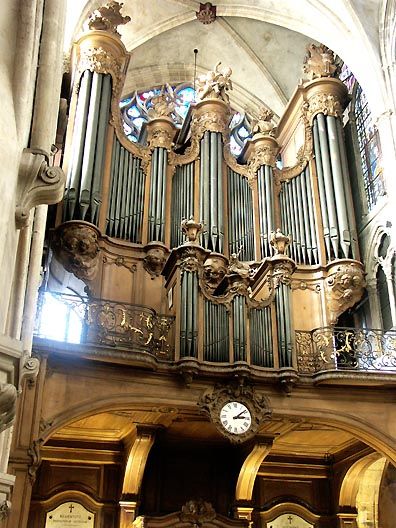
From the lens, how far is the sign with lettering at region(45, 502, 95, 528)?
34.5 ft

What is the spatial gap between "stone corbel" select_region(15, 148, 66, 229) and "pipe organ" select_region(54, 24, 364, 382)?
5881 mm

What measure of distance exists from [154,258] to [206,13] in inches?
280

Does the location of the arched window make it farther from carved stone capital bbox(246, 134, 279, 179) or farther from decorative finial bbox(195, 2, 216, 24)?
decorative finial bbox(195, 2, 216, 24)

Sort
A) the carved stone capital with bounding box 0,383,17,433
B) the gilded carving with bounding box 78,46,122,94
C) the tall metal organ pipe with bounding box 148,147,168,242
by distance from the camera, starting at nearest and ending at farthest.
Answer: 1. the carved stone capital with bounding box 0,383,17,433
2. the tall metal organ pipe with bounding box 148,147,168,242
3. the gilded carving with bounding box 78,46,122,94

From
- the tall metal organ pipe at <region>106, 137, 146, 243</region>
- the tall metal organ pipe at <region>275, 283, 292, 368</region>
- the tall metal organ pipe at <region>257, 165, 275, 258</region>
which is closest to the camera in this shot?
the tall metal organ pipe at <region>275, 283, 292, 368</region>

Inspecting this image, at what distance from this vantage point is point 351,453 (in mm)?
11328

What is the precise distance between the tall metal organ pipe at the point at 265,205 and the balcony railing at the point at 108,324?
11.1 ft

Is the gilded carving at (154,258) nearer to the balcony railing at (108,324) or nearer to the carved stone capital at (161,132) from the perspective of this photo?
the balcony railing at (108,324)

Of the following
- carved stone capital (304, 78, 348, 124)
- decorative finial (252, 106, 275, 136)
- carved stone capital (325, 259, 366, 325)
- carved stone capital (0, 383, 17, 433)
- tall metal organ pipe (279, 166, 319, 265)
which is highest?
carved stone capital (304, 78, 348, 124)

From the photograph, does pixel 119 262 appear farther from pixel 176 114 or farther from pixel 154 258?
pixel 176 114

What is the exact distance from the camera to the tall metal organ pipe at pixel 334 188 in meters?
12.1

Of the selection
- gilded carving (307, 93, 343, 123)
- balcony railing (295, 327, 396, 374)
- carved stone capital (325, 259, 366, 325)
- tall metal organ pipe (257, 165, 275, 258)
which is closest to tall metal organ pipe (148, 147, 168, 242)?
tall metal organ pipe (257, 165, 275, 258)

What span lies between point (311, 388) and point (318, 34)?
8.05 meters

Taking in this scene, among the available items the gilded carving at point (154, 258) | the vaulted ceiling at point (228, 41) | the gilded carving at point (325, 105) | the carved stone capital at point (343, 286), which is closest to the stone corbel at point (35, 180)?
the gilded carving at point (154, 258)
